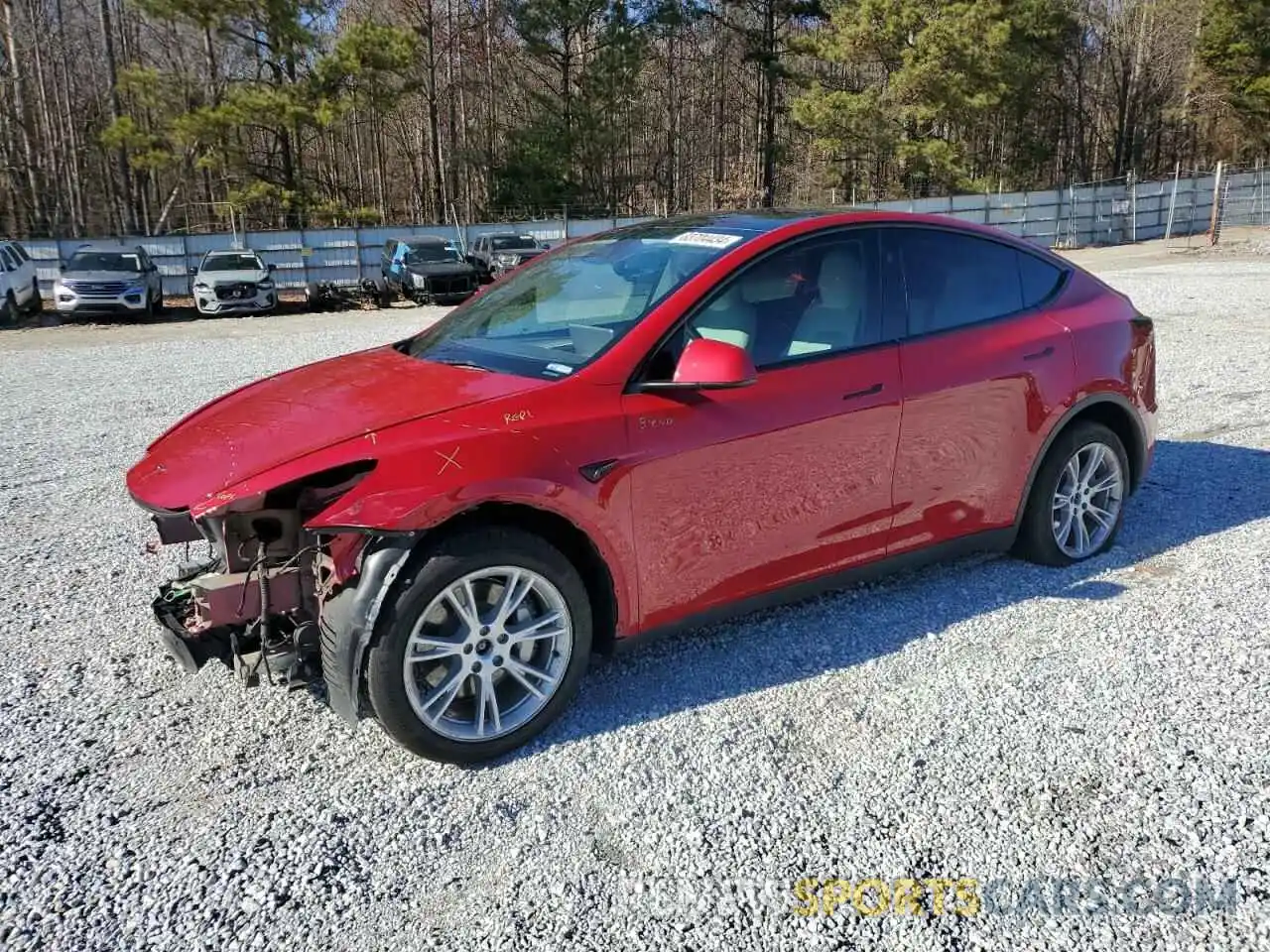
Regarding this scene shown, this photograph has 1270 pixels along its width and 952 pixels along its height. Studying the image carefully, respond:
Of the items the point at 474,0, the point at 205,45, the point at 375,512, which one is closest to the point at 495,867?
the point at 375,512

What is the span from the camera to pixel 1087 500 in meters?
4.62

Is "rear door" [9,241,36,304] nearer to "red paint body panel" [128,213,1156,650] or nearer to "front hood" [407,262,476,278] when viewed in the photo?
"front hood" [407,262,476,278]

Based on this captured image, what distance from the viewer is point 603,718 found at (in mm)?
3344

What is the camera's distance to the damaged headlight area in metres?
2.96

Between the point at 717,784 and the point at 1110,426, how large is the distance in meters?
2.96

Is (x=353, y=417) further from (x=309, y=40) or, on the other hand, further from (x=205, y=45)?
(x=205, y=45)

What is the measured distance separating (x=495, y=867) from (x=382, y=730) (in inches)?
31.3

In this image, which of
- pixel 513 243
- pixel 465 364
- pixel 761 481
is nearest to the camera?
pixel 761 481

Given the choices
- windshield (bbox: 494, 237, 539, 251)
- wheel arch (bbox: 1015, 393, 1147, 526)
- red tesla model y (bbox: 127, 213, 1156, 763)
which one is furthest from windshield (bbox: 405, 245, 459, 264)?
wheel arch (bbox: 1015, 393, 1147, 526)

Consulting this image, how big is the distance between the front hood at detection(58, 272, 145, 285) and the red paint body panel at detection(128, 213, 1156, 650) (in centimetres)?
1929

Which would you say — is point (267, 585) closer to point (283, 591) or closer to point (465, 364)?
point (283, 591)

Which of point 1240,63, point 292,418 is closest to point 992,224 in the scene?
point 1240,63

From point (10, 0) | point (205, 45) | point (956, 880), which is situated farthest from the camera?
point (10, 0)

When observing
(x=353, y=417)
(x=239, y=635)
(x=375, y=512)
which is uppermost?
(x=353, y=417)
